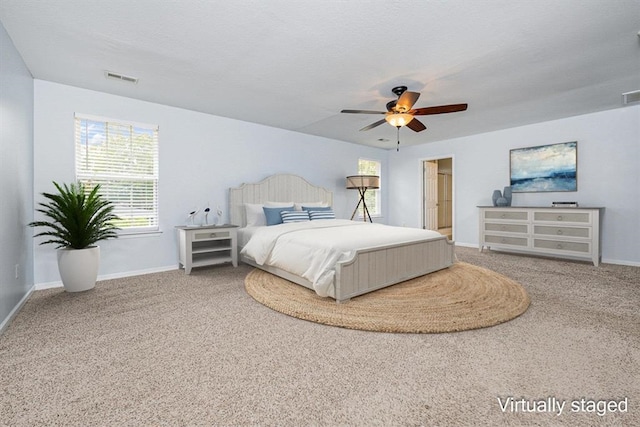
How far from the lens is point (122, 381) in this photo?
162 centimetres

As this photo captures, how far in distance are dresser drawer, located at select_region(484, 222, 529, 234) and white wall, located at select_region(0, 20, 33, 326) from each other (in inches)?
261

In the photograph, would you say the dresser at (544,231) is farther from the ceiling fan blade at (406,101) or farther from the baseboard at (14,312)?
the baseboard at (14,312)

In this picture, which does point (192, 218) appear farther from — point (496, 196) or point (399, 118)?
point (496, 196)

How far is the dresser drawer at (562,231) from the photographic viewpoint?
172 inches

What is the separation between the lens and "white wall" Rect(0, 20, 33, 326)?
235 cm

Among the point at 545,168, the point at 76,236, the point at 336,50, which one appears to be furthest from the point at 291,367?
the point at 545,168

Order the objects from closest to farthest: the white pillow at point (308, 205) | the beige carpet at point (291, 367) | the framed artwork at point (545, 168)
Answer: the beige carpet at point (291, 367), the framed artwork at point (545, 168), the white pillow at point (308, 205)

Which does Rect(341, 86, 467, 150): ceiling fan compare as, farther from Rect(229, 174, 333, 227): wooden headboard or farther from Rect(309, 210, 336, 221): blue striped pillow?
Rect(229, 174, 333, 227): wooden headboard

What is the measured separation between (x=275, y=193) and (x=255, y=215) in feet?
2.34

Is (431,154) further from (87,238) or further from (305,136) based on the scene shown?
(87,238)

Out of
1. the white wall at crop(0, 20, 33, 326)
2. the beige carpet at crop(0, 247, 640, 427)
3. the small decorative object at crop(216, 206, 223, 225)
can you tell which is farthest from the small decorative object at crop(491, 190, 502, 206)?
the white wall at crop(0, 20, 33, 326)

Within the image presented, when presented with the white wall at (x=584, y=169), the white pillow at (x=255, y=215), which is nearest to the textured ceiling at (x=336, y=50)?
the white wall at (x=584, y=169)

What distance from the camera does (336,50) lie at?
2.66m

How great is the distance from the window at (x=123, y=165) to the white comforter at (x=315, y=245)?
1592 millimetres
